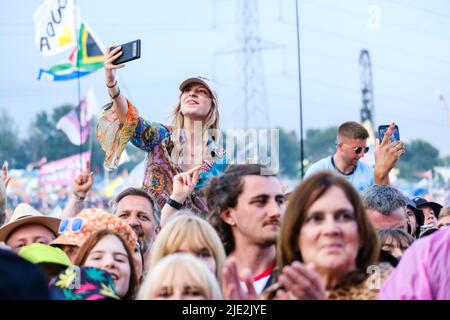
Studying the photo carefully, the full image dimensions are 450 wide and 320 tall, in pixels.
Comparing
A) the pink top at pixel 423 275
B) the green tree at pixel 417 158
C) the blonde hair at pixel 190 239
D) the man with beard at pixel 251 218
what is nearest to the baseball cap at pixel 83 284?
the blonde hair at pixel 190 239

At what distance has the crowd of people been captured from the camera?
344 centimetres

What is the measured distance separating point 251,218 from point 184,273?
75 cm

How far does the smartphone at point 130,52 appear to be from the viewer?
5.37m

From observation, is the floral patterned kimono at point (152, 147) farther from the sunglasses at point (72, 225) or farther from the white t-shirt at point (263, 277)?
the white t-shirt at point (263, 277)

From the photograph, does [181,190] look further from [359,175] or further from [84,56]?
[84,56]

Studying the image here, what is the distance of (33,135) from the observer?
206ft

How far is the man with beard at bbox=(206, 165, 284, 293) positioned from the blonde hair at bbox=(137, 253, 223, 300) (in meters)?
0.56

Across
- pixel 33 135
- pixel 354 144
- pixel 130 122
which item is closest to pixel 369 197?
pixel 354 144

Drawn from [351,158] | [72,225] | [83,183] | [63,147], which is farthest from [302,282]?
[63,147]

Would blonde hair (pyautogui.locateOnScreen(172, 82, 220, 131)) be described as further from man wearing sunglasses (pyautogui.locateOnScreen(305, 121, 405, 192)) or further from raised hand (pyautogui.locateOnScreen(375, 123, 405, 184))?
raised hand (pyautogui.locateOnScreen(375, 123, 405, 184))

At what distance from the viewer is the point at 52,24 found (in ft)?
34.4

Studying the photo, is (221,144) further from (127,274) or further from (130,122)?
(127,274)

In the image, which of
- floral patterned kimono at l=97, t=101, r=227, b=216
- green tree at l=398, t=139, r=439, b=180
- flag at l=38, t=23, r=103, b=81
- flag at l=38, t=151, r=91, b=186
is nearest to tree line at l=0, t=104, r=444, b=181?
green tree at l=398, t=139, r=439, b=180
